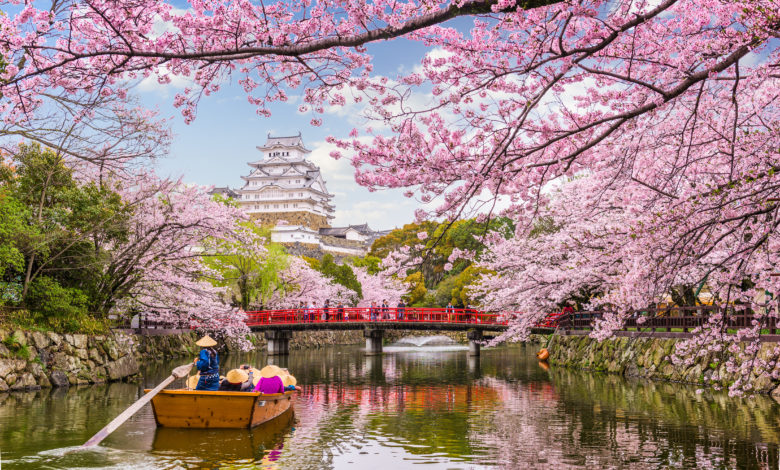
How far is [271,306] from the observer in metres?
41.6

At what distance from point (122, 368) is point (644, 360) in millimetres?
Answer: 17578

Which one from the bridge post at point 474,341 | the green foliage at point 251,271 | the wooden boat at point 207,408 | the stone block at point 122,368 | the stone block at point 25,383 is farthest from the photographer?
the green foliage at point 251,271

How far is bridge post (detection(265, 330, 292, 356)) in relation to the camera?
36.3 m

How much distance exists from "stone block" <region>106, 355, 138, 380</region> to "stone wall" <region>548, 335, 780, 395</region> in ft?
56.8

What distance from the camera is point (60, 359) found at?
17984 millimetres

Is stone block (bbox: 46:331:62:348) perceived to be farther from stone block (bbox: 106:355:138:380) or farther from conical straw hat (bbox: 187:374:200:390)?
conical straw hat (bbox: 187:374:200:390)

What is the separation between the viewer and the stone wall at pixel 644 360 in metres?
15.8

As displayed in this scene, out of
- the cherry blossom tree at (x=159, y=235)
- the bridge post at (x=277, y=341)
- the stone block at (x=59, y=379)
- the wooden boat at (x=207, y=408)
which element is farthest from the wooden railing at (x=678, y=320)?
the bridge post at (x=277, y=341)

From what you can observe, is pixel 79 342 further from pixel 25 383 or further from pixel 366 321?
pixel 366 321

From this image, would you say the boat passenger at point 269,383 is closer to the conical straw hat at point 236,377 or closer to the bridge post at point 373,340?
the conical straw hat at point 236,377

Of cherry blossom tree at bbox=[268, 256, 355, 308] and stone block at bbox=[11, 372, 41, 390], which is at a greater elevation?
cherry blossom tree at bbox=[268, 256, 355, 308]

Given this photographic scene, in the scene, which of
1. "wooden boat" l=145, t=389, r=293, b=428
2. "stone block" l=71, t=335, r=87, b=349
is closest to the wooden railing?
"wooden boat" l=145, t=389, r=293, b=428

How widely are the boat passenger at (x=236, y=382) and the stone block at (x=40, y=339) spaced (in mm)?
7533

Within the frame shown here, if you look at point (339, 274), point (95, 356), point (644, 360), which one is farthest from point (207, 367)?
point (339, 274)
